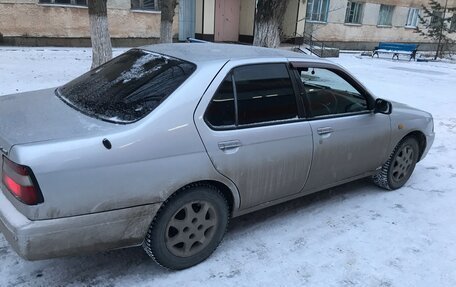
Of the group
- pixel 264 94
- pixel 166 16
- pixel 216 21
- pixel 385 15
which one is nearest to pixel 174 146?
pixel 264 94

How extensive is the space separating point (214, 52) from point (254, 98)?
52cm

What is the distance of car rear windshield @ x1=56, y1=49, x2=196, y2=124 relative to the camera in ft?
8.80

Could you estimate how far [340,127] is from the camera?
3.57m

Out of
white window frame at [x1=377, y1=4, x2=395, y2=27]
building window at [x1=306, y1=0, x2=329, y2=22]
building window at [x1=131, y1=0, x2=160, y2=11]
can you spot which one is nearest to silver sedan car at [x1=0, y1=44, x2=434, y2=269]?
building window at [x1=131, y1=0, x2=160, y2=11]

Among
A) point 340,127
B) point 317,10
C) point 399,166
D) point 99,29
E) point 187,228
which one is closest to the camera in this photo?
point 187,228

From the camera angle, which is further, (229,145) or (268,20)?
(268,20)

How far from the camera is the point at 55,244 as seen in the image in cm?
228

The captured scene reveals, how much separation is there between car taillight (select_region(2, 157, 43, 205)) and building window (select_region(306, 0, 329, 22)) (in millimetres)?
20559

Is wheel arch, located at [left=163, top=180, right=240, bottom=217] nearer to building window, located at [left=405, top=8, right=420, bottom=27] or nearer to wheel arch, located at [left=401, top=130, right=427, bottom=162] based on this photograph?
wheel arch, located at [left=401, top=130, right=427, bottom=162]

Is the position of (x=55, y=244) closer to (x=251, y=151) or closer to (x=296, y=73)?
(x=251, y=151)

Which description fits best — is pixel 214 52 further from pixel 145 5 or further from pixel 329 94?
pixel 145 5

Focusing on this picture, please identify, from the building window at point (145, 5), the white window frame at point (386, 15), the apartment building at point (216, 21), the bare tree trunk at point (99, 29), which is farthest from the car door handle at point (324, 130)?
the white window frame at point (386, 15)

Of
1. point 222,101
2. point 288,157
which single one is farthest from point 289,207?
point 222,101

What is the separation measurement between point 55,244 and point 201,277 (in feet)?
3.33
